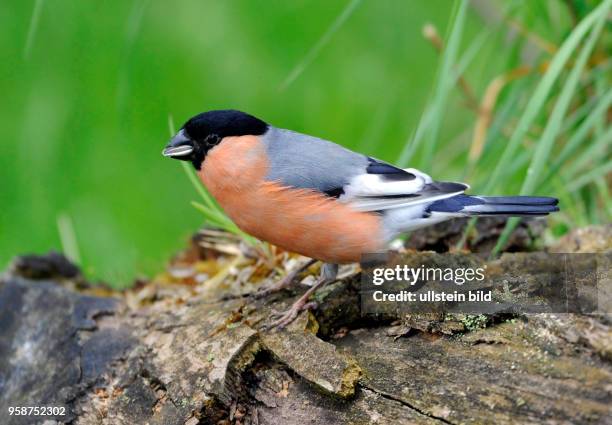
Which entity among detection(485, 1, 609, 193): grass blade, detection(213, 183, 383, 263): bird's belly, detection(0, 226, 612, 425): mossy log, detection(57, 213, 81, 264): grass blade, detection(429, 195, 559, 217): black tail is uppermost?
detection(485, 1, 609, 193): grass blade

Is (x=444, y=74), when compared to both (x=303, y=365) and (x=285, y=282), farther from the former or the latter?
(x=303, y=365)

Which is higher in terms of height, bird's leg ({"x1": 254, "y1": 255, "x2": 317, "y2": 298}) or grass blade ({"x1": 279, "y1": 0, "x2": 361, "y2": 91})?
grass blade ({"x1": 279, "y1": 0, "x2": 361, "y2": 91})

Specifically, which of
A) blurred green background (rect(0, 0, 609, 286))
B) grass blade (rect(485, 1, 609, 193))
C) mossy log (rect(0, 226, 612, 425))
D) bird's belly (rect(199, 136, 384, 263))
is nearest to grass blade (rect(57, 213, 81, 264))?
blurred green background (rect(0, 0, 609, 286))

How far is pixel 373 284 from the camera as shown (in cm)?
256

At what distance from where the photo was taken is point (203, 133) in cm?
273

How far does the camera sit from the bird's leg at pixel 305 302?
2.44 m

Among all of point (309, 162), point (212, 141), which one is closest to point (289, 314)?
point (309, 162)

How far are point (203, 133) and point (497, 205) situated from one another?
100cm

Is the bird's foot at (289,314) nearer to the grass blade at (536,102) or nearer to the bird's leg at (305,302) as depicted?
the bird's leg at (305,302)

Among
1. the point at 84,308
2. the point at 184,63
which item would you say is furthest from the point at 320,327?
the point at 184,63

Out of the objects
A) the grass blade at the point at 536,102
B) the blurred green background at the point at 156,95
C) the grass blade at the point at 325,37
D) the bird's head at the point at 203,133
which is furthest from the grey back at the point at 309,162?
the blurred green background at the point at 156,95

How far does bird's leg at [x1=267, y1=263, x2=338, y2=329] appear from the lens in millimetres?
2437

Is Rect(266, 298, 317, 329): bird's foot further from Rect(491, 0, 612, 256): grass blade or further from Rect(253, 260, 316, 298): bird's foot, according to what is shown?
Rect(491, 0, 612, 256): grass blade

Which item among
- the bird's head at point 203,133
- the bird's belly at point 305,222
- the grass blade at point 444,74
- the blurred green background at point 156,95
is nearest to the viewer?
the bird's belly at point 305,222
